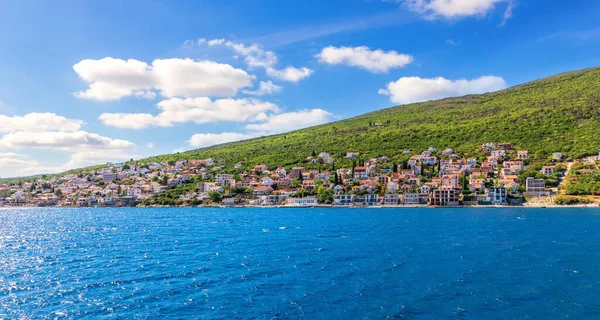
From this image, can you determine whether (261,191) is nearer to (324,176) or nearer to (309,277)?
(324,176)

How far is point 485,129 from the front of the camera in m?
145

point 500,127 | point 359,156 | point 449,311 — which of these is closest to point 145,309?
point 449,311

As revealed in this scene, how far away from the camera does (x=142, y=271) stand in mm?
27391

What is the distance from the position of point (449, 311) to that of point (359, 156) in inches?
4984

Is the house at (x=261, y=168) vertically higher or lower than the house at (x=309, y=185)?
higher

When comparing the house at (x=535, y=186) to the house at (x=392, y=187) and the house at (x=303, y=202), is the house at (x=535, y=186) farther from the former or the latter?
the house at (x=303, y=202)

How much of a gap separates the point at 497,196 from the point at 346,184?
3966 cm

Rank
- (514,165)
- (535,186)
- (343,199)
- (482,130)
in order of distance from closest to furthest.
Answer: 1. (535,186)
2. (343,199)
3. (514,165)
4. (482,130)

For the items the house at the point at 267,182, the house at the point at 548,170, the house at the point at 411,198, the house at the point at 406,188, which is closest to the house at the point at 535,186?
the house at the point at 548,170

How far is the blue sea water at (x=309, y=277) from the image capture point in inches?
746

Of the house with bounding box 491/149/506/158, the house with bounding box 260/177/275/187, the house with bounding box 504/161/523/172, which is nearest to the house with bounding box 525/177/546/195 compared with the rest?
the house with bounding box 504/161/523/172

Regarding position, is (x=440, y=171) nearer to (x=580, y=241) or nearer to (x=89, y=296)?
(x=580, y=241)

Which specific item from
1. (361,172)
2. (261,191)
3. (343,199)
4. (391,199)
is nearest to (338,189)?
(343,199)

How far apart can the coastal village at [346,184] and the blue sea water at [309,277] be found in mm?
56575
